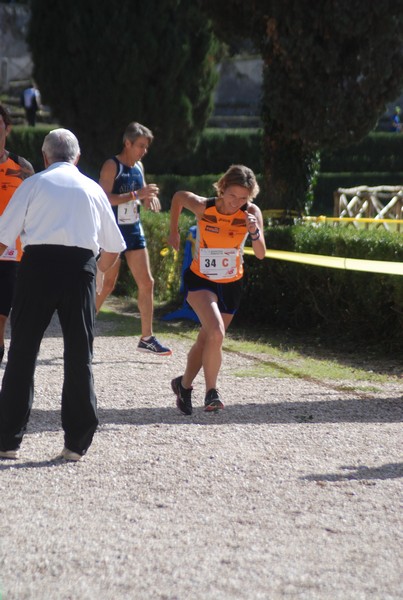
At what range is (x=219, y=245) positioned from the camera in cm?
744

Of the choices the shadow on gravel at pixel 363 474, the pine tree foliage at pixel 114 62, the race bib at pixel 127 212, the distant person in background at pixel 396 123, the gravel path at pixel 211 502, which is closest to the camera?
the gravel path at pixel 211 502

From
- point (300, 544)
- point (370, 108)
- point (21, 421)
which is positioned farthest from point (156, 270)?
point (300, 544)

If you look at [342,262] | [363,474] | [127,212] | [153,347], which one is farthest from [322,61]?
[363,474]

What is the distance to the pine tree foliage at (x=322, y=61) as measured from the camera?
39.7ft

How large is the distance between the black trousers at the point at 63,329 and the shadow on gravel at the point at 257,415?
33.1 inches

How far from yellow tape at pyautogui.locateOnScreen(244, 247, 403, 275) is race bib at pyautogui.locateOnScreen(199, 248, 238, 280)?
90.6 inches

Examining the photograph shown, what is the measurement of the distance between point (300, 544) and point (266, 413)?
272 cm

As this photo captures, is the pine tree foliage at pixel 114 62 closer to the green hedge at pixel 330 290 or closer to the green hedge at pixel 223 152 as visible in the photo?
the green hedge at pixel 223 152

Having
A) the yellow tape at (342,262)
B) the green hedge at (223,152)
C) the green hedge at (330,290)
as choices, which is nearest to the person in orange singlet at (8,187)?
the yellow tape at (342,262)

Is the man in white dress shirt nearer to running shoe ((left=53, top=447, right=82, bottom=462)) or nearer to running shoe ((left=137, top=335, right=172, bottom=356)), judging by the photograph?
running shoe ((left=53, top=447, right=82, bottom=462))

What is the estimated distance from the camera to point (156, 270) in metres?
13.7

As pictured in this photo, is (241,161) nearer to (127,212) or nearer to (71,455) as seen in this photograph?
(127,212)

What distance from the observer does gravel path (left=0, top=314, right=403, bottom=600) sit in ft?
13.9

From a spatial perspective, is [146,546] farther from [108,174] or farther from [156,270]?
[156,270]
